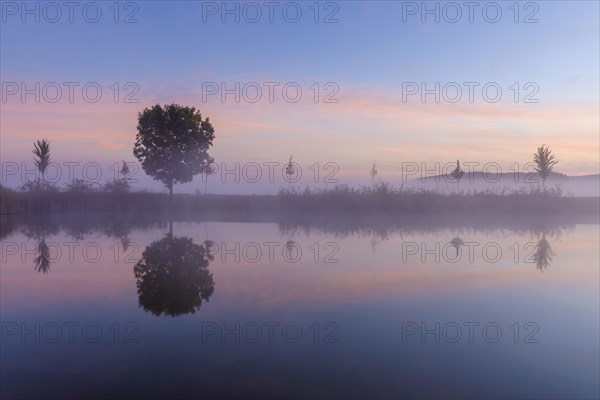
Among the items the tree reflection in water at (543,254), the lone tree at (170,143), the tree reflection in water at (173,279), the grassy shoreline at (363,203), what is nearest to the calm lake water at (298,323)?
the tree reflection in water at (173,279)

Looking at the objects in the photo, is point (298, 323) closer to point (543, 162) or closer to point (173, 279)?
point (173, 279)

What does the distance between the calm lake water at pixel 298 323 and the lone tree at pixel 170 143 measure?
84.8 ft

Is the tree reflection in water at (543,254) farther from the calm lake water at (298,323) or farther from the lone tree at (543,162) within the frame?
the lone tree at (543,162)

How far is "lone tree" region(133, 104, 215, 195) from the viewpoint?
1636 inches

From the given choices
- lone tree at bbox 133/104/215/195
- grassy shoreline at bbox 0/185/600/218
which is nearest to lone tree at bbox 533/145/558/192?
grassy shoreline at bbox 0/185/600/218

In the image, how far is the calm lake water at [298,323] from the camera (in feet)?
18.8

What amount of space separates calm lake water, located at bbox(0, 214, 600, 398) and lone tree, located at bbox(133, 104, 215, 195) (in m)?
25.8

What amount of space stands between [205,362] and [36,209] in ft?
122

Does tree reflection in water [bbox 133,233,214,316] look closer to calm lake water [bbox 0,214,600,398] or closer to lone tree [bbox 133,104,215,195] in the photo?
calm lake water [bbox 0,214,600,398]

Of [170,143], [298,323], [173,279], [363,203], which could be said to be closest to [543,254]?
[298,323]

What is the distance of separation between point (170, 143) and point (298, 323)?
35.9m

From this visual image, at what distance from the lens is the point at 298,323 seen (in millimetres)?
8188

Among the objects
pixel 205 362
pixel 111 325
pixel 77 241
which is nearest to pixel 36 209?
pixel 77 241

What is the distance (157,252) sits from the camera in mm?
15594
